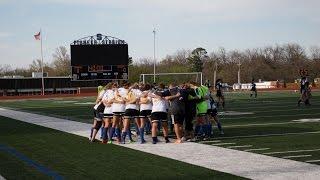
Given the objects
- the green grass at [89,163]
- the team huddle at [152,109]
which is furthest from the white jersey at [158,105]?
the green grass at [89,163]

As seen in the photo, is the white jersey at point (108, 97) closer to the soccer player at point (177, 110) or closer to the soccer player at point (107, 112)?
the soccer player at point (107, 112)

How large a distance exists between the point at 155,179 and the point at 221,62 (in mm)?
124117

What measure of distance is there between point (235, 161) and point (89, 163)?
9.37ft

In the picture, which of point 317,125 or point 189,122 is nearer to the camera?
point 189,122

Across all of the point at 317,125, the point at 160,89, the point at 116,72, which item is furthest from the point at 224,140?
the point at 116,72

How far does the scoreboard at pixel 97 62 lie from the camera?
137 ft

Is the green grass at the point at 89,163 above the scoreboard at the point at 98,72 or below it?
below

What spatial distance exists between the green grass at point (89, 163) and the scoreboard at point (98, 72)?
999 inches

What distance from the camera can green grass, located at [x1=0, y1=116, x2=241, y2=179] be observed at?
32.2 feet

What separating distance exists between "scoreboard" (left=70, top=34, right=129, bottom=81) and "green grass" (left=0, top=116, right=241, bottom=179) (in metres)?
25.5

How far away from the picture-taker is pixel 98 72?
41.8 metres

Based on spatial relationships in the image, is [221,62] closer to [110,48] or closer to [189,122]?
[110,48]

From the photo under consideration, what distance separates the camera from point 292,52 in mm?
124625

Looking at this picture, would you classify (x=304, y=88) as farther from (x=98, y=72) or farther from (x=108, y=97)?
(x=98, y=72)
